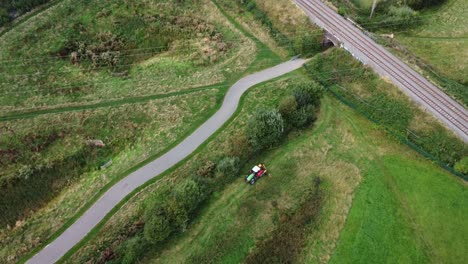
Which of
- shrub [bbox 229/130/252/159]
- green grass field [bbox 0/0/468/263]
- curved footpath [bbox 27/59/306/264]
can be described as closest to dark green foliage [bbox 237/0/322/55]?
green grass field [bbox 0/0/468/263]

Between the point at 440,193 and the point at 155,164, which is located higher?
the point at 155,164

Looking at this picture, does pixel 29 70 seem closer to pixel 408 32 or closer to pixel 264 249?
pixel 264 249

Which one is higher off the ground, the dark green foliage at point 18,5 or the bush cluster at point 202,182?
the dark green foliage at point 18,5

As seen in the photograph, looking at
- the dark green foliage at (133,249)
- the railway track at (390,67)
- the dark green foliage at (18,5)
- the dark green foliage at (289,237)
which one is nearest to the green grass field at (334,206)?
the dark green foliage at (289,237)

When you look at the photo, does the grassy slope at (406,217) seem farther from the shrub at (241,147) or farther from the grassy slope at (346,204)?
the shrub at (241,147)

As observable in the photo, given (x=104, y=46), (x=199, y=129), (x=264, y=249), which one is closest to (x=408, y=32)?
(x=199, y=129)

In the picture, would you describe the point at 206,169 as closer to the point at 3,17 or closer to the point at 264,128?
the point at 264,128

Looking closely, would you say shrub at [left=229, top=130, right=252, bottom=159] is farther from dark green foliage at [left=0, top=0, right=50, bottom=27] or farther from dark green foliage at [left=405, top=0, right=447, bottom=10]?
dark green foliage at [left=0, top=0, right=50, bottom=27]
